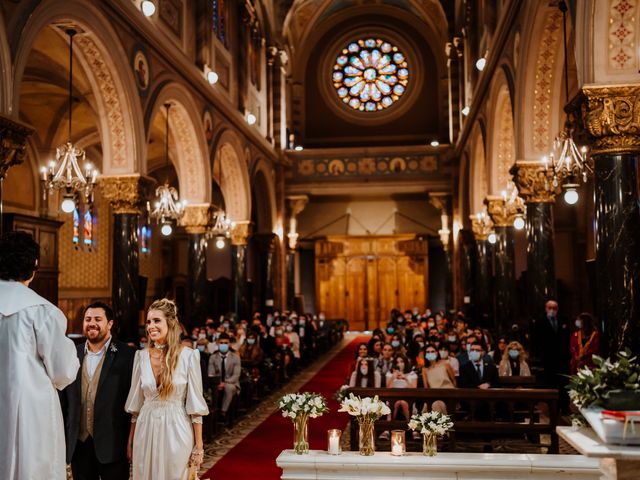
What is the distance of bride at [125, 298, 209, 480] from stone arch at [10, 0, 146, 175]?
727cm

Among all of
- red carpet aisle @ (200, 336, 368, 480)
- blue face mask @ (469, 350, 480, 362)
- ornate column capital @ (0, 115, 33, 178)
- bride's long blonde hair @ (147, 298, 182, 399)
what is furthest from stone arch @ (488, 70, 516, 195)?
bride's long blonde hair @ (147, 298, 182, 399)

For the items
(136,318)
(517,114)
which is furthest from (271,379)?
(517,114)

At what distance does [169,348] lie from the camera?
14.2 ft

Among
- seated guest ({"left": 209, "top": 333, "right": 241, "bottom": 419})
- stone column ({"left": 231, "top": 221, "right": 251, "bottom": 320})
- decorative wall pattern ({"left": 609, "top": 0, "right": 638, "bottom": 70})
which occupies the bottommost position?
seated guest ({"left": 209, "top": 333, "right": 241, "bottom": 419})

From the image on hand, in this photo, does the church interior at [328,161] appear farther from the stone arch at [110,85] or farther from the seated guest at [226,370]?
the seated guest at [226,370]

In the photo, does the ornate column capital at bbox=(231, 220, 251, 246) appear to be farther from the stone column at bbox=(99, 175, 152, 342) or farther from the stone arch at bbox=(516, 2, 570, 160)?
the stone arch at bbox=(516, 2, 570, 160)

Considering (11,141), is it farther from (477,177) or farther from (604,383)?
(477,177)

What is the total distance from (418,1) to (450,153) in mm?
7031

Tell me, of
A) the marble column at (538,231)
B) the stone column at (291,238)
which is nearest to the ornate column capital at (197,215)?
the marble column at (538,231)

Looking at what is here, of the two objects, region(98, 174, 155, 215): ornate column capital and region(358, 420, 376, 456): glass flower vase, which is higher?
region(98, 174, 155, 215): ornate column capital

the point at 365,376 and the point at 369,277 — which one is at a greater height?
the point at 369,277

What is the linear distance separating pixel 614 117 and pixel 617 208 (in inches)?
43.0

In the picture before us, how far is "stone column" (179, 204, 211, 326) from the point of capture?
16.6m

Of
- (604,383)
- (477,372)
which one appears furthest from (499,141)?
(604,383)
